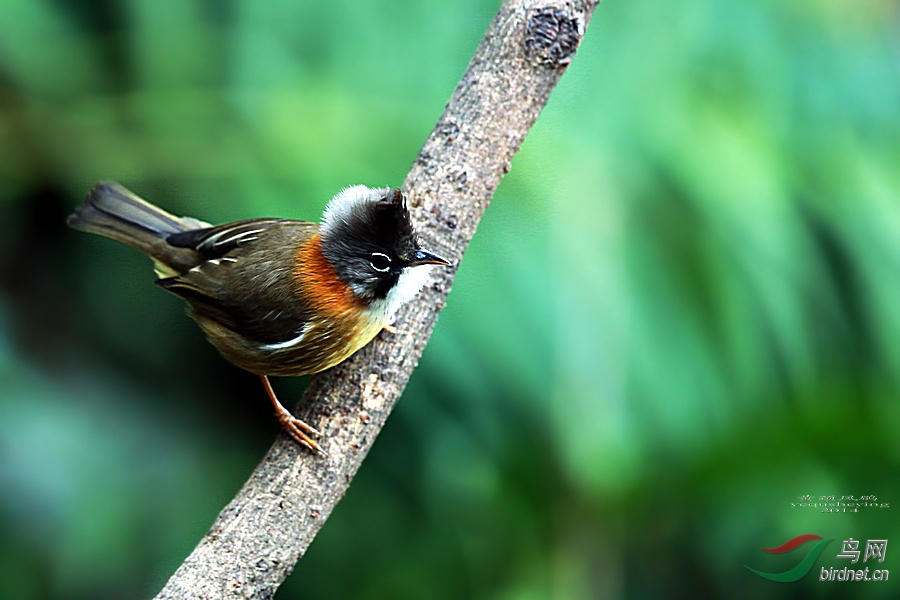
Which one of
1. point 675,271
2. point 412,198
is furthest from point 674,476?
point 412,198

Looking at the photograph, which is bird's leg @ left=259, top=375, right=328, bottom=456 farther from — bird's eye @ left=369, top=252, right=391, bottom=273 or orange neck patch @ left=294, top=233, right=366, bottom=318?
bird's eye @ left=369, top=252, right=391, bottom=273

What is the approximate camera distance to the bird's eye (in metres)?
2.07

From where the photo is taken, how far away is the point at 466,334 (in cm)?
295

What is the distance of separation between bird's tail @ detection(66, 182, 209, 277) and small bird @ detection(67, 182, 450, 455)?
12 cm

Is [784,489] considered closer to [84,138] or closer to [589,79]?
[589,79]

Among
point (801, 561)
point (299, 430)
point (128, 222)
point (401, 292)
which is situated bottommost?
point (299, 430)

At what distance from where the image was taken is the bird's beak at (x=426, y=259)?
2.00 m

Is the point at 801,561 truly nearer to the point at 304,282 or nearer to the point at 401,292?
the point at 401,292

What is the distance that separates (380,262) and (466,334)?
925 mm

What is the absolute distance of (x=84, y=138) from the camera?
292 centimetres

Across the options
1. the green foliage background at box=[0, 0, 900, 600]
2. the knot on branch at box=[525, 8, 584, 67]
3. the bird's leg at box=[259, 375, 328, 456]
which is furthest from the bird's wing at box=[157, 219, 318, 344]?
the knot on branch at box=[525, 8, 584, 67]

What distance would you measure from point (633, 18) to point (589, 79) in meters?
0.37

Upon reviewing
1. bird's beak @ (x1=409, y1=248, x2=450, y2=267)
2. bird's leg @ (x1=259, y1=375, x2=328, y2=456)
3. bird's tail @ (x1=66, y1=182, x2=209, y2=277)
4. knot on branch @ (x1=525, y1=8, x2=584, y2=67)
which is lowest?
A: bird's leg @ (x1=259, y1=375, x2=328, y2=456)

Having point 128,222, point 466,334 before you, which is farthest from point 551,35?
point 128,222
